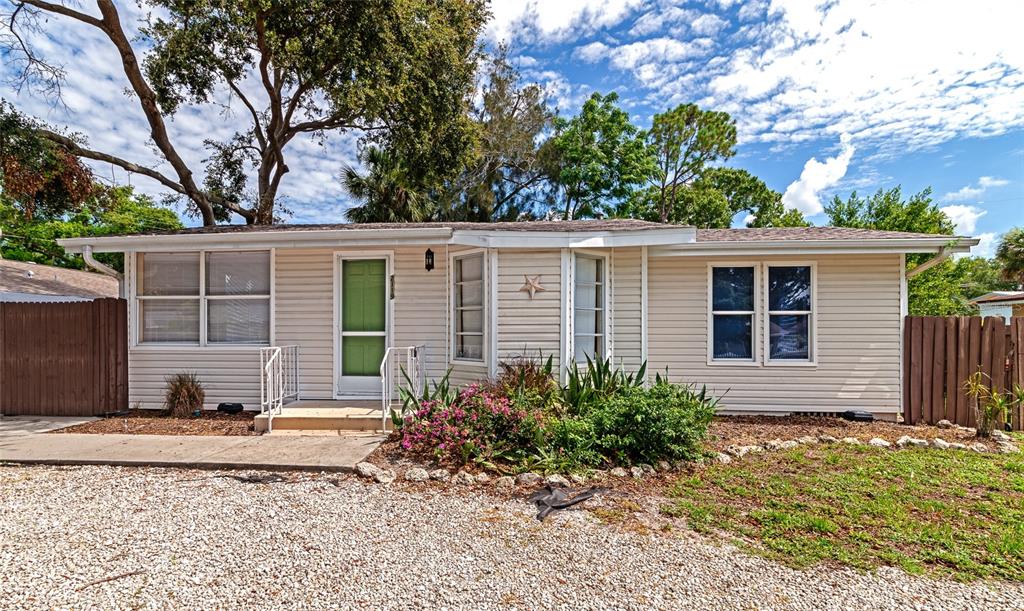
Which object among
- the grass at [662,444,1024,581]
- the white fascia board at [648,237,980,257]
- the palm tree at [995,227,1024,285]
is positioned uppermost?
the palm tree at [995,227,1024,285]

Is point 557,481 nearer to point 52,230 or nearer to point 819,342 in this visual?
point 819,342

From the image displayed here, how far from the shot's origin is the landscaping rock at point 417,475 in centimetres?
448

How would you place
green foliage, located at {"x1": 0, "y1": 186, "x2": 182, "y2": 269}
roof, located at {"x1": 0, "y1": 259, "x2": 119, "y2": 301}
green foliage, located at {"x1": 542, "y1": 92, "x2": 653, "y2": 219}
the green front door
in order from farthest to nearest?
green foliage, located at {"x1": 0, "y1": 186, "x2": 182, "y2": 269}, green foliage, located at {"x1": 542, "y1": 92, "x2": 653, "y2": 219}, roof, located at {"x1": 0, "y1": 259, "x2": 119, "y2": 301}, the green front door

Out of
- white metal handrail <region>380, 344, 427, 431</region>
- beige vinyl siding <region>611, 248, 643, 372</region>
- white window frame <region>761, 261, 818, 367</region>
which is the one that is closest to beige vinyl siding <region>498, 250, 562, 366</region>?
beige vinyl siding <region>611, 248, 643, 372</region>

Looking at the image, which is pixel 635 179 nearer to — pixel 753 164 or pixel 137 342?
pixel 753 164

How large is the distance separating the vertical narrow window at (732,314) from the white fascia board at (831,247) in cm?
43

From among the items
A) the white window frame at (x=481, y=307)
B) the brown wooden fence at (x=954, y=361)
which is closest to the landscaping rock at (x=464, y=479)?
the white window frame at (x=481, y=307)

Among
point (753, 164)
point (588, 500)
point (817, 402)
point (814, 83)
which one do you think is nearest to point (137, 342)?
point (588, 500)

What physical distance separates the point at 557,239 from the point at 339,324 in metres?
3.55

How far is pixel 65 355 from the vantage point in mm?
7332

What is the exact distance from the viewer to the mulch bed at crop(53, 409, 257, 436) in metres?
6.27

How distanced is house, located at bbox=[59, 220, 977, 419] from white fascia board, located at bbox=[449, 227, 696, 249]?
3cm

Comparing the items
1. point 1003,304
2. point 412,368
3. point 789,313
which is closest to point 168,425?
point 412,368

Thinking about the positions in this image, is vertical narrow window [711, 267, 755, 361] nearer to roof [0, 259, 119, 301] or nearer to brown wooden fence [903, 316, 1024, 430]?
brown wooden fence [903, 316, 1024, 430]
